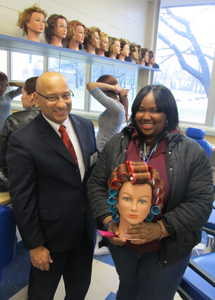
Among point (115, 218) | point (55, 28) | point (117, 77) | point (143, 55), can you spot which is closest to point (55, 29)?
point (55, 28)

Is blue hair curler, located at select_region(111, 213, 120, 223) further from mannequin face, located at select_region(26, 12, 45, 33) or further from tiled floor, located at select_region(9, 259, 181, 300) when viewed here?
mannequin face, located at select_region(26, 12, 45, 33)

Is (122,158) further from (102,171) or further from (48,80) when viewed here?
(48,80)

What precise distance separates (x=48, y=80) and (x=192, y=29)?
4.06 metres

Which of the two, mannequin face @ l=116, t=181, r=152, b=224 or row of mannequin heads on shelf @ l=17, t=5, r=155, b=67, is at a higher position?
row of mannequin heads on shelf @ l=17, t=5, r=155, b=67

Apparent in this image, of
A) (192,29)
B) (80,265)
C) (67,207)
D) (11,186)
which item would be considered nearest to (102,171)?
(67,207)

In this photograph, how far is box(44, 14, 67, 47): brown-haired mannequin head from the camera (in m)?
2.25

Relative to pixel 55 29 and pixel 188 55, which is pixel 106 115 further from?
pixel 188 55

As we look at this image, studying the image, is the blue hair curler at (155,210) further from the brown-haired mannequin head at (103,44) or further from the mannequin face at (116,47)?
the mannequin face at (116,47)

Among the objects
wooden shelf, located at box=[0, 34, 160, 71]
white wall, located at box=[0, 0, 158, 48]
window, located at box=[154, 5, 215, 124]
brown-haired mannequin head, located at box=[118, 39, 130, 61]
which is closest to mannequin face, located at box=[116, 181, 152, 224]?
wooden shelf, located at box=[0, 34, 160, 71]

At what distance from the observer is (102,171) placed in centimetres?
115

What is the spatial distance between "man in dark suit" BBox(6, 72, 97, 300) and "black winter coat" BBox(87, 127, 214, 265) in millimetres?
171

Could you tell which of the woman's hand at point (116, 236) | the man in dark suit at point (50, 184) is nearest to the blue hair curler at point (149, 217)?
the woman's hand at point (116, 236)

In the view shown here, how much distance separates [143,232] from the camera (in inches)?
37.8

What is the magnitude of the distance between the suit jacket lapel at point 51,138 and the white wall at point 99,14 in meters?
1.61
